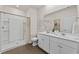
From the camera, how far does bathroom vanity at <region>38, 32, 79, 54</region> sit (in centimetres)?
115

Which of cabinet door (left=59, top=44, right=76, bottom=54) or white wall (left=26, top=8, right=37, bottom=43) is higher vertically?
white wall (left=26, top=8, right=37, bottom=43)

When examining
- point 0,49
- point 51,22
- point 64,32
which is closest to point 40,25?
point 51,22

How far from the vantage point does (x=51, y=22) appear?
152cm

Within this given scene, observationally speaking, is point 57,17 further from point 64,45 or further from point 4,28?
point 4,28

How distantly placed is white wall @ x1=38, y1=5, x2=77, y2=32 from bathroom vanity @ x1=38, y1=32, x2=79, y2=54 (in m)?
0.15

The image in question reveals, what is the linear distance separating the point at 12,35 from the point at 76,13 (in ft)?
3.97

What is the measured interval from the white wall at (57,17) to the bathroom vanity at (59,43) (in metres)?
0.15

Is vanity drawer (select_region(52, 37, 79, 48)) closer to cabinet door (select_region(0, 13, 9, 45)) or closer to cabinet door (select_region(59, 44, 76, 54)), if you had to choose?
cabinet door (select_region(59, 44, 76, 54))

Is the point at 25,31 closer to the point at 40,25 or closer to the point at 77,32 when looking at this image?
the point at 40,25

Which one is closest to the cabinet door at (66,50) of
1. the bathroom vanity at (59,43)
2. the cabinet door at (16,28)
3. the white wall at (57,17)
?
the bathroom vanity at (59,43)

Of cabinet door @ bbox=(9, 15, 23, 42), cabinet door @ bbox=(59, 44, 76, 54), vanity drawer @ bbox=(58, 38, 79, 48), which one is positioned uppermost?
cabinet door @ bbox=(9, 15, 23, 42)

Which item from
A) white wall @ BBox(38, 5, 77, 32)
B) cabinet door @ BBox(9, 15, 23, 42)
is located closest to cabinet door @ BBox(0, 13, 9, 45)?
cabinet door @ BBox(9, 15, 23, 42)

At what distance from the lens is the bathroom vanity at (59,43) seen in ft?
3.76
